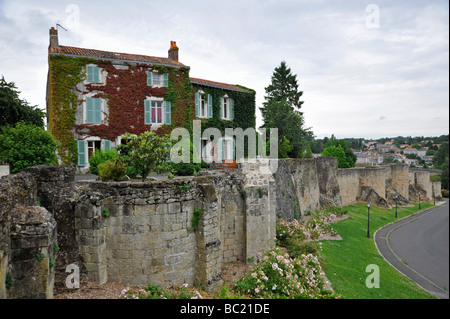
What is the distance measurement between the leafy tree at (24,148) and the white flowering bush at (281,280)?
10725 millimetres

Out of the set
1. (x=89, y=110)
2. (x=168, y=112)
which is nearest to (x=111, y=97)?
(x=89, y=110)

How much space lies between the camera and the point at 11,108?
19625 mm

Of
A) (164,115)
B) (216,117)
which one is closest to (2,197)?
(164,115)

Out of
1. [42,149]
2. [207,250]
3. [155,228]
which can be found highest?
[42,149]

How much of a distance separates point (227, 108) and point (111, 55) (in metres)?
11.2

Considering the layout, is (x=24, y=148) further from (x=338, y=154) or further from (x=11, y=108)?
(x=338, y=154)

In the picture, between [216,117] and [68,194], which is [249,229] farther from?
[216,117]

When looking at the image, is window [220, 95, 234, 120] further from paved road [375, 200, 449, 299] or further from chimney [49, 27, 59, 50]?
paved road [375, 200, 449, 299]

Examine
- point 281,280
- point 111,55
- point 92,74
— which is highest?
point 111,55

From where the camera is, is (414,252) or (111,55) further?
(414,252)

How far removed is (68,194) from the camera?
8.75 meters

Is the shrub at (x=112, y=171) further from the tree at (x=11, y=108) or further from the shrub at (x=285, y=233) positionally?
the tree at (x=11, y=108)

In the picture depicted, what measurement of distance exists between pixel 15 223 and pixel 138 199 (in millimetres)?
3563

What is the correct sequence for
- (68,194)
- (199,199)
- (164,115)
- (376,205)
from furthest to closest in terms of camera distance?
(376,205) → (164,115) → (199,199) → (68,194)
